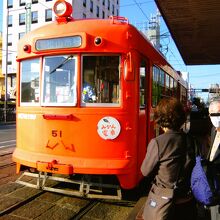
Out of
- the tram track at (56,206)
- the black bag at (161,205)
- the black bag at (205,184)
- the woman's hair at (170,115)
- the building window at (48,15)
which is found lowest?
the tram track at (56,206)

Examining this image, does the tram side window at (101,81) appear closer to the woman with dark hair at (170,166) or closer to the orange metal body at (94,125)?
the orange metal body at (94,125)

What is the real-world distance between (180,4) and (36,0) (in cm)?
4356

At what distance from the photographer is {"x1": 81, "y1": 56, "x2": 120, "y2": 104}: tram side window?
6086 millimetres

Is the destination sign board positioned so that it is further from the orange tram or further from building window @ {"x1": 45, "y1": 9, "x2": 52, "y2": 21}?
building window @ {"x1": 45, "y1": 9, "x2": 52, "y2": 21}

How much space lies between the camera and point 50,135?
6.19 meters

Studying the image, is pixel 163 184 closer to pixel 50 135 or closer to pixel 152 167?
pixel 152 167

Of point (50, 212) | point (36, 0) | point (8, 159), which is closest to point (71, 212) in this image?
point (50, 212)

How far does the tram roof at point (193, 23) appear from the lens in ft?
43.7

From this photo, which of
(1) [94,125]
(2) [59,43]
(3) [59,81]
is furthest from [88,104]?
(2) [59,43]

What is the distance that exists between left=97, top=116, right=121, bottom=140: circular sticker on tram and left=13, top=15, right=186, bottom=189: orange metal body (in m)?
0.06

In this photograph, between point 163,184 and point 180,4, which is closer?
point 163,184

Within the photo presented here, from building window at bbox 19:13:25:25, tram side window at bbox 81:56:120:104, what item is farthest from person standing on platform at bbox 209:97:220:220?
building window at bbox 19:13:25:25

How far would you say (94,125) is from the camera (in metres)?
5.96

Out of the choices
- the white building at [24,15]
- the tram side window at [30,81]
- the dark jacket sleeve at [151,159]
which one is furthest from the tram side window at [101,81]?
the white building at [24,15]
